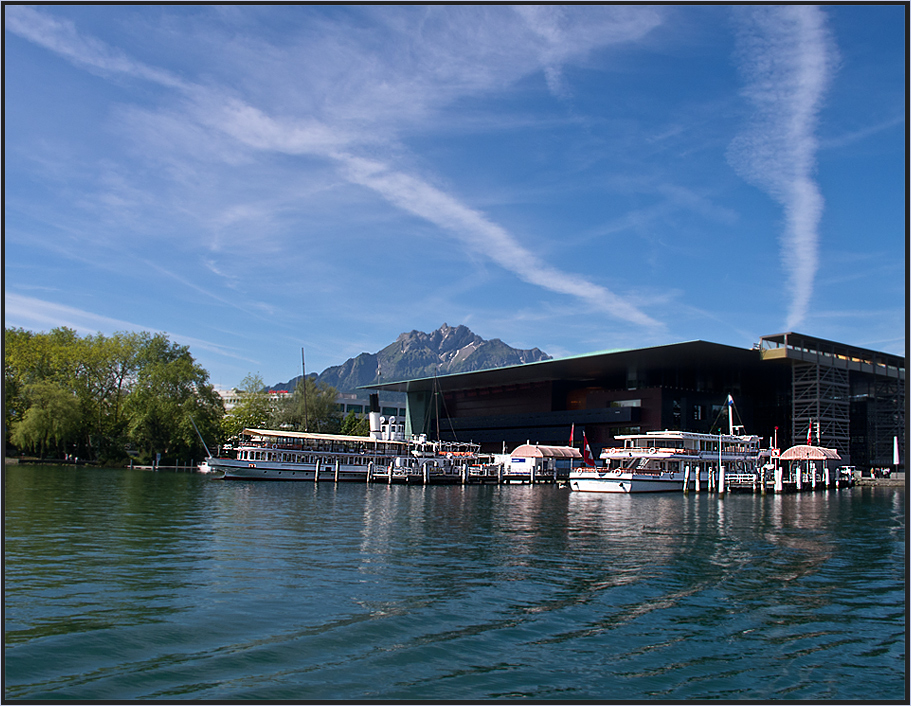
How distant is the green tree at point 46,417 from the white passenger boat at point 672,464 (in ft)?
167

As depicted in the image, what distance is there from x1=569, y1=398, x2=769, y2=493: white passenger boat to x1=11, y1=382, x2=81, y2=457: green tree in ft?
167

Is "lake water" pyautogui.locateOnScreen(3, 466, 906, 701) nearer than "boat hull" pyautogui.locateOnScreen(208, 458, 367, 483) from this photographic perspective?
Yes

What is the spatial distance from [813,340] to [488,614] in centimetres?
7971

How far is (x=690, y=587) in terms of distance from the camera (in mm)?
17250

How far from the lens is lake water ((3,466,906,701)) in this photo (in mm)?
10328

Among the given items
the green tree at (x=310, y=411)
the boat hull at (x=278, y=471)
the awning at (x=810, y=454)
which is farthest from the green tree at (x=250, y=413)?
the awning at (x=810, y=454)

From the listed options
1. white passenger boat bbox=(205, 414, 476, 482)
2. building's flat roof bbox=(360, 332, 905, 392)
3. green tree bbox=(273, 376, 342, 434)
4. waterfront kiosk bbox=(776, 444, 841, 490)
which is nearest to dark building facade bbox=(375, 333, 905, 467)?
building's flat roof bbox=(360, 332, 905, 392)

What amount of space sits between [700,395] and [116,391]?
74.0 metres

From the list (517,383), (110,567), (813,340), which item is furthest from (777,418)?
(110,567)

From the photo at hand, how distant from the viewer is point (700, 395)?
97.5 m

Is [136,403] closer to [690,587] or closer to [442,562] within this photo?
[442,562]

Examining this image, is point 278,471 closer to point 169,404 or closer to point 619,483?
point 169,404

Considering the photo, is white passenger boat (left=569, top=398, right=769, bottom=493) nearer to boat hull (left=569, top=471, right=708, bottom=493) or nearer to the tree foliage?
boat hull (left=569, top=471, right=708, bottom=493)

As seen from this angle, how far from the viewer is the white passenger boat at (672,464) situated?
5972 centimetres
